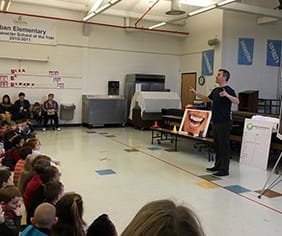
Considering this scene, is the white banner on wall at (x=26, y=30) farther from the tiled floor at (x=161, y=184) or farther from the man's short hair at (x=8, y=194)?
the man's short hair at (x=8, y=194)

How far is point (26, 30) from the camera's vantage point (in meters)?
9.61

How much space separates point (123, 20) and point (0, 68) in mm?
4182

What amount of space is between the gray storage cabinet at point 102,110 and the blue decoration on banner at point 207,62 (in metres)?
2.81

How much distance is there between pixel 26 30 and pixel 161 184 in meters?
7.27

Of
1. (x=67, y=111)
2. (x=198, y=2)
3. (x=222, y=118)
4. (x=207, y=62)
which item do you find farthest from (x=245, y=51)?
(x=222, y=118)

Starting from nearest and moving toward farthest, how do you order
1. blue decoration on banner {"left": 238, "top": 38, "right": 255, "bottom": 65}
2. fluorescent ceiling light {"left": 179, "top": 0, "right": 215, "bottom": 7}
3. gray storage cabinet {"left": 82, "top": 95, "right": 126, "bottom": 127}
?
fluorescent ceiling light {"left": 179, "top": 0, "right": 215, "bottom": 7} < blue decoration on banner {"left": 238, "top": 38, "right": 255, "bottom": 65} < gray storage cabinet {"left": 82, "top": 95, "right": 126, "bottom": 127}

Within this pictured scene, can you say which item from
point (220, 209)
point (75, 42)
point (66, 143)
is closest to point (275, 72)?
point (75, 42)

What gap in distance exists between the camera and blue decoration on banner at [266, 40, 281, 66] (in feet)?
34.2

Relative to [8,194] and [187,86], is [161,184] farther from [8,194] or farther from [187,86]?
[187,86]

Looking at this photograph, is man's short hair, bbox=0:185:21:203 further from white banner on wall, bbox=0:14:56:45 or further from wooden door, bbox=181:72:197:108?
wooden door, bbox=181:72:197:108

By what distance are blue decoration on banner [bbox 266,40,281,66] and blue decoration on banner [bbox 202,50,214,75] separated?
1.82 m

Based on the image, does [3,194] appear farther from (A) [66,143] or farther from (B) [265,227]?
(A) [66,143]

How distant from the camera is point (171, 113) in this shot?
27.2 ft

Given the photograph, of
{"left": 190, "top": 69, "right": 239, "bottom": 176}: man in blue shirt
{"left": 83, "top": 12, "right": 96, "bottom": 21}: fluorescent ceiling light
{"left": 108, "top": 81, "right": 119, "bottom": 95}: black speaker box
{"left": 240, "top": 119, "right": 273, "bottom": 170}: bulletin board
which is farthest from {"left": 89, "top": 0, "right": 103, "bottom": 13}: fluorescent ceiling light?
{"left": 240, "top": 119, "right": 273, "bottom": 170}: bulletin board
